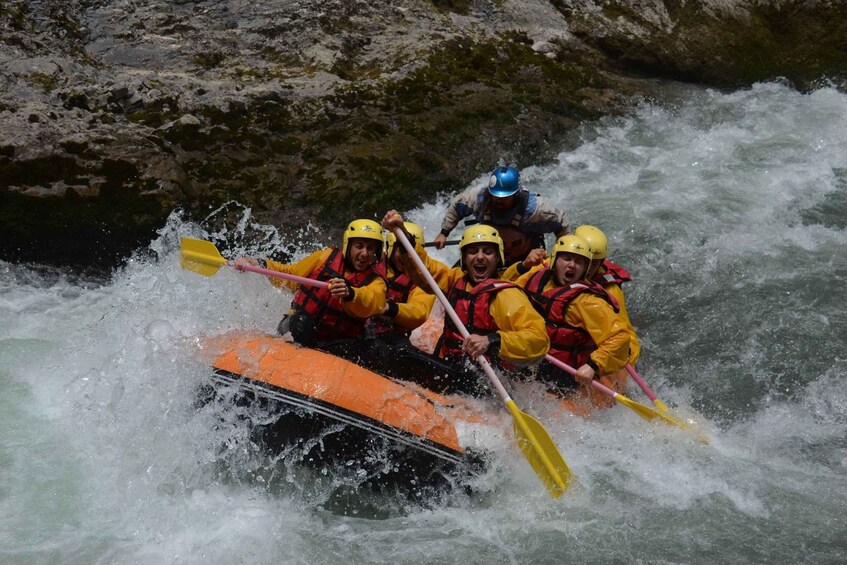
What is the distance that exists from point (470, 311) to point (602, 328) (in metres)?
0.87

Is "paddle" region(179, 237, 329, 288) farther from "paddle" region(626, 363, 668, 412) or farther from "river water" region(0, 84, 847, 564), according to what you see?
"paddle" region(626, 363, 668, 412)

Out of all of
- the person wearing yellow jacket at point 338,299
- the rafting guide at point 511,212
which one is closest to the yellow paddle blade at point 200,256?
the person wearing yellow jacket at point 338,299

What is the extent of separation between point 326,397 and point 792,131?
26.4ft

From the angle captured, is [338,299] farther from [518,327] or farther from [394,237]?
[518,327]

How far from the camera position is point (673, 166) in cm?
972

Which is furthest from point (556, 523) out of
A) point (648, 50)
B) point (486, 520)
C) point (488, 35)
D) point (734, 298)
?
point (648, 50)

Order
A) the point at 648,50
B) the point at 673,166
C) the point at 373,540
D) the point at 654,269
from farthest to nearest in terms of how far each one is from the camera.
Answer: the point at 648,50 → the point at 673,166 → the point at 654,269 → the point at 373,540

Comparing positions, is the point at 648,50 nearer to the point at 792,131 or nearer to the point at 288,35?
the point at 792,131

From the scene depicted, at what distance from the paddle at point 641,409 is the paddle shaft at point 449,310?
0.45 m

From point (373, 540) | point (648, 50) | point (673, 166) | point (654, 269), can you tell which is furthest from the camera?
point (648, 50)

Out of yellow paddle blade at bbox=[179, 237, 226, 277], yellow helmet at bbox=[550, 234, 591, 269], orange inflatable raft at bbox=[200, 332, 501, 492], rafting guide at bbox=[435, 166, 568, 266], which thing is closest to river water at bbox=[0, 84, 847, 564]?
orange inflatable raft at bbox=[200, 332, 501, 492]

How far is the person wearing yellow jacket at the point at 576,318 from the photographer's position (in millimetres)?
5328

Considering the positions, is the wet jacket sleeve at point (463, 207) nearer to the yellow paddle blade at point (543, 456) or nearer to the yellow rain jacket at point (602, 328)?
the yellow rain jacket at point (602, 328)

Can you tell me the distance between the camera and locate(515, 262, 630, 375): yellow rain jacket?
5293 mm
